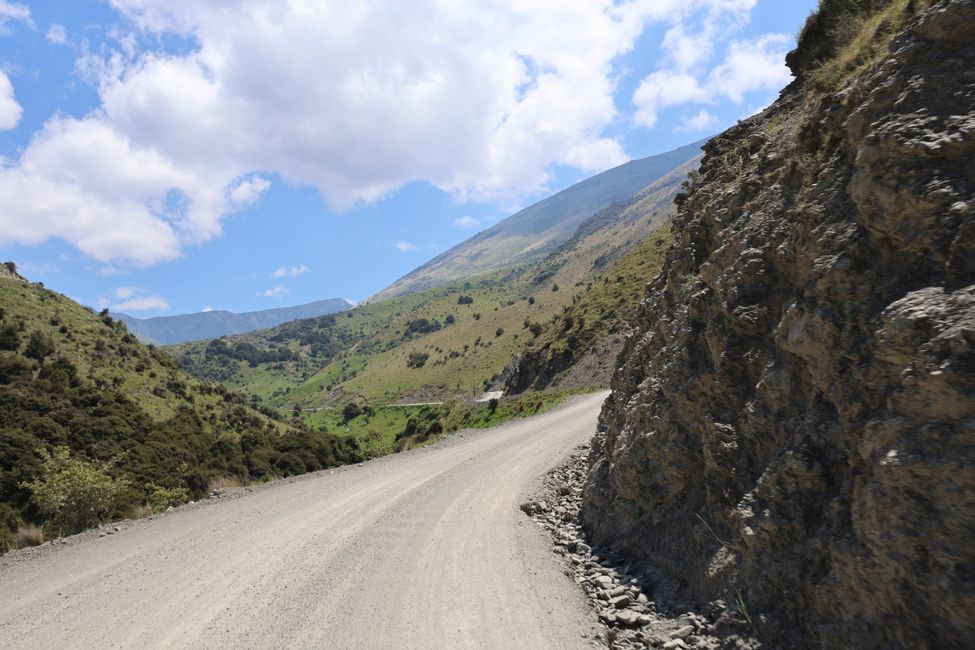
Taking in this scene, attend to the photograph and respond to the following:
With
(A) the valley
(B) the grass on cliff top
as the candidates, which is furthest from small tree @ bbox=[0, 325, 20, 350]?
(B) the grass on cliff top

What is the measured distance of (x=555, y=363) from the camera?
52375 millimetres

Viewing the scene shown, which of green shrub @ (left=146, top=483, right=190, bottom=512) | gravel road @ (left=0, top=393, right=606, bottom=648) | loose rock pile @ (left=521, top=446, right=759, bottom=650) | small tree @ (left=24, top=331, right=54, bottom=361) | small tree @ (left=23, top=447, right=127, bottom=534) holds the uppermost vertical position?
small tree @ (left=24, top=331, right=54, bottom=361)

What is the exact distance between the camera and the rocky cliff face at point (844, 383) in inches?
169

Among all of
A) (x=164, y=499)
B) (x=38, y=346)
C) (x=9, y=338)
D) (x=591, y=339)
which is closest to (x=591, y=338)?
(x=591, y=339)

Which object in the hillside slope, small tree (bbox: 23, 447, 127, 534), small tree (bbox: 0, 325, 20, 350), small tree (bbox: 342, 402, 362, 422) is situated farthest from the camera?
small tree (bbox: 342, 402, 362, 422)

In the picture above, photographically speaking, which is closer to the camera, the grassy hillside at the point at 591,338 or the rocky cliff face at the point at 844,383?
the rocky cliff face at the point at 844,383

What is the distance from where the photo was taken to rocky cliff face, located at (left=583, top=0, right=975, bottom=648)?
4285 millimetres

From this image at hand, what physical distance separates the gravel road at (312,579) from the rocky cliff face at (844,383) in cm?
230

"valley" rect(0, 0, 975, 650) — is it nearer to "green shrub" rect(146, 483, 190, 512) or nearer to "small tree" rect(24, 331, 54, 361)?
"green shrub" rect(146, 483, 190, 512)

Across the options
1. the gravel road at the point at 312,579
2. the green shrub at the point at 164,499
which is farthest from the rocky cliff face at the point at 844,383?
the green shrub at the point at 164,499

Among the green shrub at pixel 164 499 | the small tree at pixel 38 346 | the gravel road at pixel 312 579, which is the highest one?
the small tree at pixel 38 346

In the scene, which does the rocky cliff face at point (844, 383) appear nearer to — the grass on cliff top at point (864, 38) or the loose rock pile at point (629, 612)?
the grass on cliff top at point (864, 38)

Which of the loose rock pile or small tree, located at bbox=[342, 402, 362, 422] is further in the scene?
small tree, located at bbox=[342, 402, 362, 422]

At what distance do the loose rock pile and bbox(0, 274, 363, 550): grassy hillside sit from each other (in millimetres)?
12267
